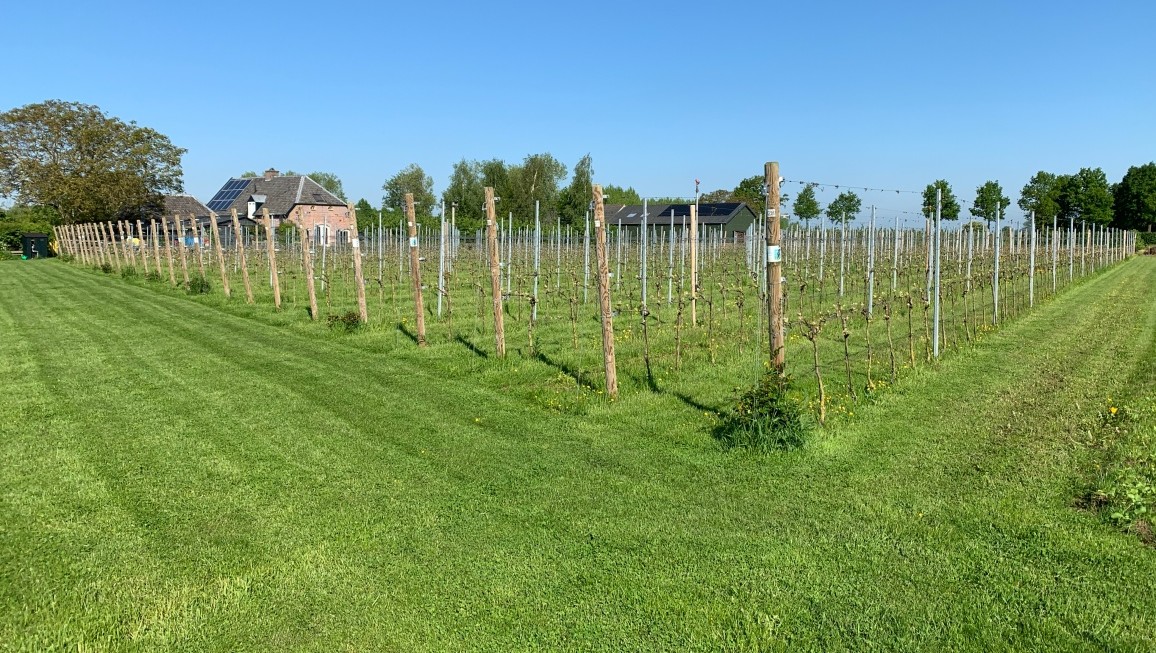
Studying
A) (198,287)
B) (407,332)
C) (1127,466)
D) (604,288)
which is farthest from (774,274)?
(198,287)

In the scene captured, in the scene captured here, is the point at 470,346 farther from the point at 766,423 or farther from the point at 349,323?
the point at 766,423

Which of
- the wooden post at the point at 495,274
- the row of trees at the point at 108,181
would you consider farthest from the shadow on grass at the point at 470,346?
the row of trees at the point at 108,181

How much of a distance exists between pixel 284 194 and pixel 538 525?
58617 millimetres

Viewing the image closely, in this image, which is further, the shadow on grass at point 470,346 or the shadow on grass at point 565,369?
the shadow on grass at point 470,346

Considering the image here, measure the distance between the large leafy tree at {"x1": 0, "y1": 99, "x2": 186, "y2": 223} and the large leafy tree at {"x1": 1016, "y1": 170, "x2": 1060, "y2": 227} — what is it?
219 feet

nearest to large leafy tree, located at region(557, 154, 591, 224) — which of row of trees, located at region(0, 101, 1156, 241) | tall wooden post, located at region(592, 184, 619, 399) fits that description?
row of trees, located at region(0, 101, 1156, 241)

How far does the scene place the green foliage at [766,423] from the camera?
6266 mm

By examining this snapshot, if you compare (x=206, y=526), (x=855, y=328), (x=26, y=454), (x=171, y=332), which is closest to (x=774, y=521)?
(x=206, y=526)

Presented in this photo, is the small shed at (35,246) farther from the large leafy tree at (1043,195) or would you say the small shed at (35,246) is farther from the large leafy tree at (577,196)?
the large leafy tree at (1043,195)

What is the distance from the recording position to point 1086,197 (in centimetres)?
6906

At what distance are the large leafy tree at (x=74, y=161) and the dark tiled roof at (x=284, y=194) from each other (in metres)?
7.43

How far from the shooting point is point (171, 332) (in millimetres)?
13664

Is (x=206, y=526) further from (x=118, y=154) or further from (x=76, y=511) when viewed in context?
(x=118, y=154)

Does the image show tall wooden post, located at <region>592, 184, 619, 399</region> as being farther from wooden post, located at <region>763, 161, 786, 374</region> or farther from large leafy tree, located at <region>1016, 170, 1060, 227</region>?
large leafy tree, located at <region>1016, 170, 1060, 227</region>
